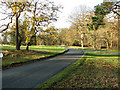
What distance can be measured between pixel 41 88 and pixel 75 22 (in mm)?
38424

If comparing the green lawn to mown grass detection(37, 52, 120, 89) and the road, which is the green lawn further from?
mown grass detection(37, 52, 120, 89)

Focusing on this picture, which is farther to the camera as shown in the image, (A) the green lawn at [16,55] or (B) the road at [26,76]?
(A) the green lawn at [16,55]

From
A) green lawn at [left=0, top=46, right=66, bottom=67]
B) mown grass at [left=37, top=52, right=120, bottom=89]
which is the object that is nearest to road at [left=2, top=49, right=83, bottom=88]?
mown grass at [left=37, top=52, right=120, bottom=89]

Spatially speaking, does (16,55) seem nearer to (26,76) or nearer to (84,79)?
(26,76)

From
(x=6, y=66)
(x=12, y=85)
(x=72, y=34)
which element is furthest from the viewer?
(x=72, y=34)

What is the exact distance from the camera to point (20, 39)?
53.2ft

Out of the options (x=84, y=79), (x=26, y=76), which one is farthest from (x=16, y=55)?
(x=84, y=79)

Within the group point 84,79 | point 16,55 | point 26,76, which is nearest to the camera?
point 84,79

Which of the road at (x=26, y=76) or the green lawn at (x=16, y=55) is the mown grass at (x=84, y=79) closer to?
the road at (x=26, y=76)

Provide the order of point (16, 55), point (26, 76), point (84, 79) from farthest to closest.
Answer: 1. point (16, 55)
2. point (26, 76)
3. point (84, 79)

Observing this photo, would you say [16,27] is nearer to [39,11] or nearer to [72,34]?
[39,11]

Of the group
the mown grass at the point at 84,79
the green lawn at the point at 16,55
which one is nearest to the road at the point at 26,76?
the mown grass at the point at 84,79

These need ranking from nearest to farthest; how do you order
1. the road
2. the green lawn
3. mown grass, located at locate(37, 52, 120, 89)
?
mown grass, located at locate(37, 52, 120, 89) < the road < the green lawn

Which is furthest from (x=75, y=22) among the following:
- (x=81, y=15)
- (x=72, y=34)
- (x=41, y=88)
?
(x=41, y=88)
